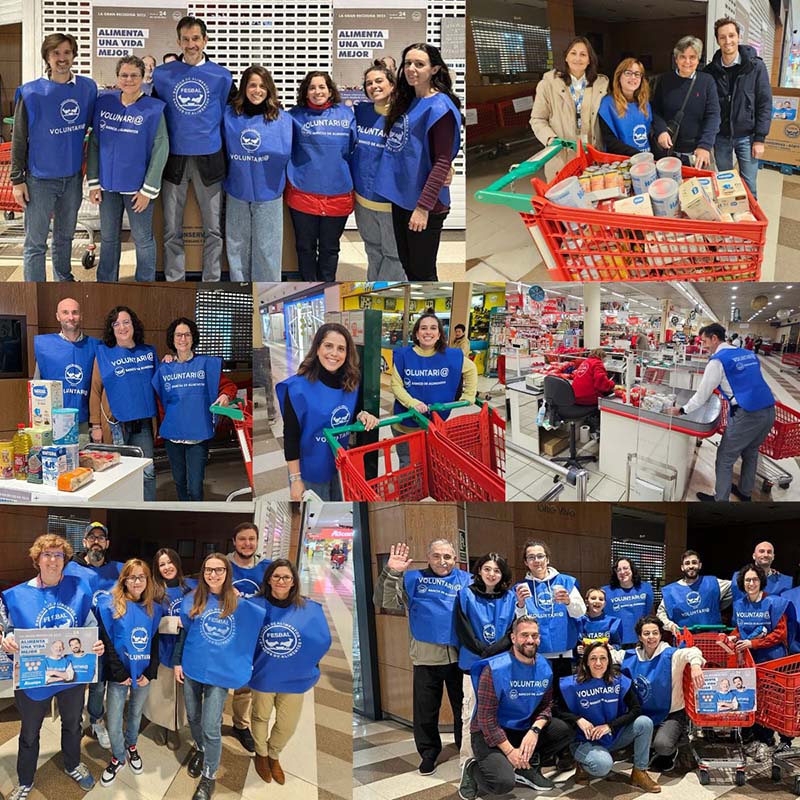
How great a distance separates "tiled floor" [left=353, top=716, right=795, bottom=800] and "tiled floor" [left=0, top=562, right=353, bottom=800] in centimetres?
10

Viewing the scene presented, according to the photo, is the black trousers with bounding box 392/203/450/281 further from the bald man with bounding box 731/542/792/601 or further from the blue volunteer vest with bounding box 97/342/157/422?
the bald man with bounding box 731/542/792/601

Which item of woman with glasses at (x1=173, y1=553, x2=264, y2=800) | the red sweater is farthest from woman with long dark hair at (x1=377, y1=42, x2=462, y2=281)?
woman with glasses at (x1=173, y1=553, x2=264, y2=800)

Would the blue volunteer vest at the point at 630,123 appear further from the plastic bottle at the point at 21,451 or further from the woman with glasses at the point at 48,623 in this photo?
the woman with glasses at the point at 48,623

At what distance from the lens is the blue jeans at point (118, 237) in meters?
3.59

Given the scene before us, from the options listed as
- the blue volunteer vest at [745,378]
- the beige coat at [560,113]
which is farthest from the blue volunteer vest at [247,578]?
the blue volunteer vest at [745,378]

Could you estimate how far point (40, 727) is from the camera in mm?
3941

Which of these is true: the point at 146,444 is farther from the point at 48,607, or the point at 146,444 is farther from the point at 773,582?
the point at 773,582

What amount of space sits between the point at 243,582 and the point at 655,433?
196 centimetres

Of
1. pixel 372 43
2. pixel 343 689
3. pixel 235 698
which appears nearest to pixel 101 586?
pixel 235 698

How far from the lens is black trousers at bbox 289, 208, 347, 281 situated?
367 centimetres

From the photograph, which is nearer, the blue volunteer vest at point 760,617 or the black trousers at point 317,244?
the black trousers at point 317,244

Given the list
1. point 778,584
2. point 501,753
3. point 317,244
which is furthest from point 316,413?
point 778,584

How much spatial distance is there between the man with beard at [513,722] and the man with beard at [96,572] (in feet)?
5.46

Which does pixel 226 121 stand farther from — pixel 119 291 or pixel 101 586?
pixel 101 586
